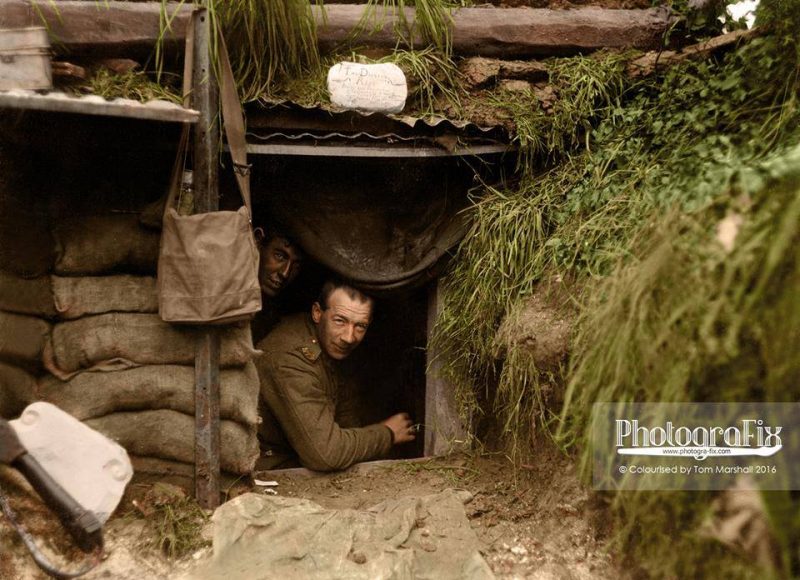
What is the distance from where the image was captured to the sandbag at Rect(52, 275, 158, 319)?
3.46 meters

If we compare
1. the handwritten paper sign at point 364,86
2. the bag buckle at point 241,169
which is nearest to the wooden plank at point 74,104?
the bag buckle at point 241,169

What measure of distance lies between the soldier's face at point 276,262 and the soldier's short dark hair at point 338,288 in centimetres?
27

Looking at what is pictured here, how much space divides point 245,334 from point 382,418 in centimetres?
261

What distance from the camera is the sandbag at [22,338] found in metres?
3.26

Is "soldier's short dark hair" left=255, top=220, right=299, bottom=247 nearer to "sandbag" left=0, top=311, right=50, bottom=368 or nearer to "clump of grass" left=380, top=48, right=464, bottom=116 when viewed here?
"clump of grass" left=380, top=48, right=464, bottom=116

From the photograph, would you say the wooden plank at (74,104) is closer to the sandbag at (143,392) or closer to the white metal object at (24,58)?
the white metal object at (24,58)

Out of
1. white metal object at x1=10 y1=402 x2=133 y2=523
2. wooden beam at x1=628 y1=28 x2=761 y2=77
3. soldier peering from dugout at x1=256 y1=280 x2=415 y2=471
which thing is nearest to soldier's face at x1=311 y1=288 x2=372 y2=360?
soldier peering from dugout at x1=256 y1=280 x2=415 y2=471

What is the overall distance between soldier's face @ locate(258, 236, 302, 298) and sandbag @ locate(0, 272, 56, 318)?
159 cm

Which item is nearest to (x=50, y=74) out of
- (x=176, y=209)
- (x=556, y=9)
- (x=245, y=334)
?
(x=176, y=209)

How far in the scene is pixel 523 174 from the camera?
165 inches

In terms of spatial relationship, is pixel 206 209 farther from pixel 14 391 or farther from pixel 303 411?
pixel 303 411

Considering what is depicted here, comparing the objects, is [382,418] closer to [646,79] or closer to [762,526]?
[646,79]

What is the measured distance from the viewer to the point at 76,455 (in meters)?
3.27

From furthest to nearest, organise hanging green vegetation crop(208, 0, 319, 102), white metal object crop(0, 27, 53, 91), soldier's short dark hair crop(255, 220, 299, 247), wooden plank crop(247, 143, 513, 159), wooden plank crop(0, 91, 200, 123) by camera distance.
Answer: soldier's short dark hair crop(255, 220, 299, 247) → wooden plank crop(247, 143, 513, 159) → hanging green vegetation crop(208, 0, 319, 102) → white metal object crop(0, 27, 53, 91) → wooden plank crop(0, 91, 200, 123)
